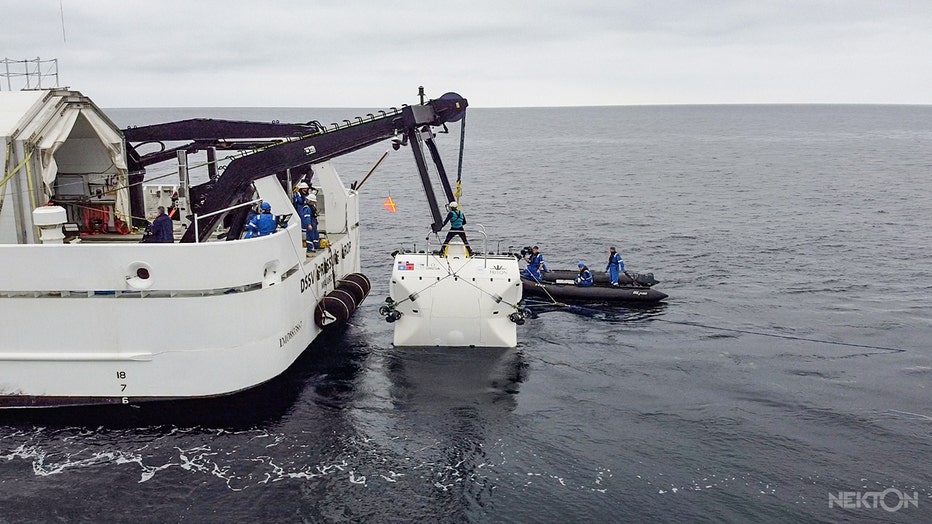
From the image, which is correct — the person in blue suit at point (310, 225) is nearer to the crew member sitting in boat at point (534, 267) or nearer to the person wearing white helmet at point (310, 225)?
the person wearing white helmet at point (310, 225)

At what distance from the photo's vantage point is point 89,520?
12.9 metres

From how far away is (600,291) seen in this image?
2739 cm

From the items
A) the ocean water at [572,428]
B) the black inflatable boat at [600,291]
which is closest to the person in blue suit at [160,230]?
the ocean water at [572,428]

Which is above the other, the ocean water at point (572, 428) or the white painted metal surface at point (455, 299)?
the white painted metal surface at point (455, 299)

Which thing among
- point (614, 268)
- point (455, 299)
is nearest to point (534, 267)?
point (614, 268)

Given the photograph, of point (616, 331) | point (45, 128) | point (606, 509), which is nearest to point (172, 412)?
point (45, 128)

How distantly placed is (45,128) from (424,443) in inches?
475

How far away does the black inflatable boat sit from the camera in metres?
27.3

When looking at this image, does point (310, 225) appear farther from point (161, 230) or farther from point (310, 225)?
point (161, 230)

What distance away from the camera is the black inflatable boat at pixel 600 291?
27.3 meters

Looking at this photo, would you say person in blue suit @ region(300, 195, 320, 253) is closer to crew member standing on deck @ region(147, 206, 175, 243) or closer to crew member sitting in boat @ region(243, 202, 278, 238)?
crew member sitting in boat @ region(243, 202, 278, 238)

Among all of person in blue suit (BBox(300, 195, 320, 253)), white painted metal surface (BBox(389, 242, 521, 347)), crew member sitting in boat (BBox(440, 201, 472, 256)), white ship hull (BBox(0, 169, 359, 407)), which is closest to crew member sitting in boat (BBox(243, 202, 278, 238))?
white ship hull (BBox(0, 169, 359, 407))

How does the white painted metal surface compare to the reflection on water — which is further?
the white painted metal surface

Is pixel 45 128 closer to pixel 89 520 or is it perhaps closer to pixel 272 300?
pixel 272 300
